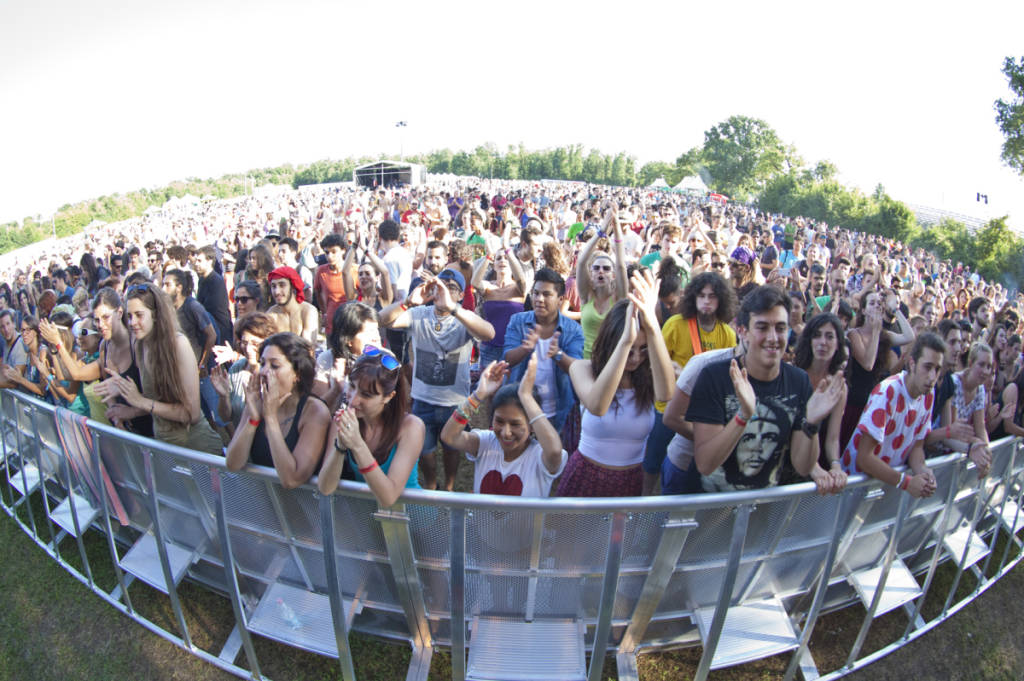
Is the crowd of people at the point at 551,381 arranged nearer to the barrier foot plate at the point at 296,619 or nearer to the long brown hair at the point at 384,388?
the long brown hair at the point at 384,388

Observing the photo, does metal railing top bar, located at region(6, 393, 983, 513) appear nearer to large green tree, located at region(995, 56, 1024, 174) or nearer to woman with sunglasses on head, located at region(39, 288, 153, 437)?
woman with sunglasses on head, located at region(39, 288, 153, 437)

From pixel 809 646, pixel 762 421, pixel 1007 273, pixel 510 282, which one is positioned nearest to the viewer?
pixel 762 421

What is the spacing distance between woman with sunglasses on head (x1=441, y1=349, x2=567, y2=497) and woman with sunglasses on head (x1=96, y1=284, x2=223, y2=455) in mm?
1649

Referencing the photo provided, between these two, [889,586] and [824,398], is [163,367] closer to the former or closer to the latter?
[824,398]

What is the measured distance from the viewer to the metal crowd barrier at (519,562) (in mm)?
2498

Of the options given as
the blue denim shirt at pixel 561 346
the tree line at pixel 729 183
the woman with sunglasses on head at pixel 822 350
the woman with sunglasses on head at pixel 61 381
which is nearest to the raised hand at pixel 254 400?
the blue denim shirt at pixel 561 346

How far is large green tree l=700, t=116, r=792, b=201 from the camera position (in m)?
79.5

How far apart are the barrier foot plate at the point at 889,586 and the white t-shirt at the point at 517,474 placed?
5.81 feet

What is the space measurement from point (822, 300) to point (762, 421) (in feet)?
13.1

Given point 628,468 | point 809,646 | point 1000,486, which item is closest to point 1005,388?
point 1000,486

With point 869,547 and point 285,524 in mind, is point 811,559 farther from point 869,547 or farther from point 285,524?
point 285,524

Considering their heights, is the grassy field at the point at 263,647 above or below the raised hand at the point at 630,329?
below

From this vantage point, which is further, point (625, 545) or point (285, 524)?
point (285, 524)

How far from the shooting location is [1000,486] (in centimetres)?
381
